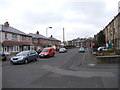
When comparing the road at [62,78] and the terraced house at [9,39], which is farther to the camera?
the terraced house at [9,39]

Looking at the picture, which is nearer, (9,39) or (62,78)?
(62,78)

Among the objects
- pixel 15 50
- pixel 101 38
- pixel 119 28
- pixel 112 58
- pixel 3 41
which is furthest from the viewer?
pixel 101 38

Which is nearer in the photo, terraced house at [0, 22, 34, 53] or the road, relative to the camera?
the road

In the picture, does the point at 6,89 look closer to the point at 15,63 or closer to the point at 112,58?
the point at 15,63

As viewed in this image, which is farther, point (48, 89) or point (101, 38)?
point (101, 38)

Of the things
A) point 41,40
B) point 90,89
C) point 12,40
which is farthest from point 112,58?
point 41,40

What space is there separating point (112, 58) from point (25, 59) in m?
10.1

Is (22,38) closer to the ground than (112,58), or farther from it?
farther from it

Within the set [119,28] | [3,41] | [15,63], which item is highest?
[119,28]

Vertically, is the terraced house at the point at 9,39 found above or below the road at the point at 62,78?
above

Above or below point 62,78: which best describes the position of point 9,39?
above

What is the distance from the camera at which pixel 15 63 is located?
51.7 ft

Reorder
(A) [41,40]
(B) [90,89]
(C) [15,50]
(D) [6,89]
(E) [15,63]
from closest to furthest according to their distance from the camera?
(B) [90,89] < (D) [6,89] < (E) [15,63] < (C) [15,50] < (A) [41,40]

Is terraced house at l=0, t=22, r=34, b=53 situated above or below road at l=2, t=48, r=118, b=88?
above
